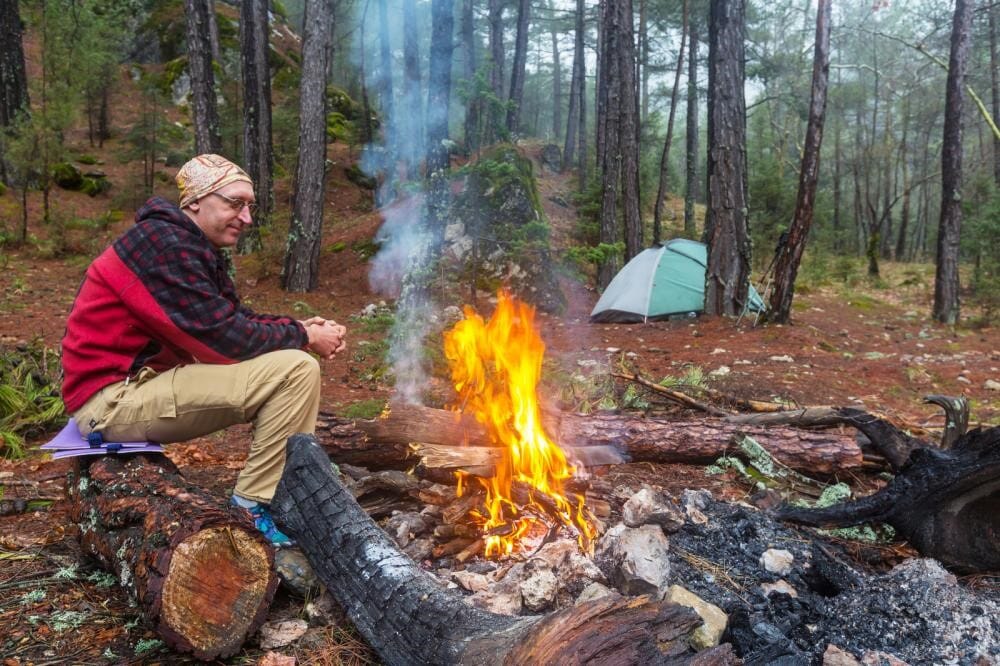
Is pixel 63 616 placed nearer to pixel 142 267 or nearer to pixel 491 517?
pixel 142 267

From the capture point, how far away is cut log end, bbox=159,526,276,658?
207 cm

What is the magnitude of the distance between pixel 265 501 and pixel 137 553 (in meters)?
0.68

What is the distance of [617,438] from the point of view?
13.9ft

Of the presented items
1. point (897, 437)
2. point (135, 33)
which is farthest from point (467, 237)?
point (135, 33)

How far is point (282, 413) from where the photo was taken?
9.57 feet

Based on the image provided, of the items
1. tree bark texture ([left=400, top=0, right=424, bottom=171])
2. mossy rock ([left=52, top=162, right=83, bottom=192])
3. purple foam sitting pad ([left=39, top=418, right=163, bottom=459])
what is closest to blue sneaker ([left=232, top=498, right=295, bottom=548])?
purple foam sitting pad ([left=39, top=418, right=163, bottom=459])

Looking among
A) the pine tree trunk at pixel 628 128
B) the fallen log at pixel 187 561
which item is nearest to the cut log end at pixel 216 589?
the fallen log at pixel 187 561

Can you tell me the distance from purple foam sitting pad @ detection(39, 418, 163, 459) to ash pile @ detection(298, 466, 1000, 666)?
1.10 meters

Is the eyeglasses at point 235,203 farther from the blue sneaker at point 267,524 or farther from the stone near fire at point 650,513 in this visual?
the stone near fire at point 650,513

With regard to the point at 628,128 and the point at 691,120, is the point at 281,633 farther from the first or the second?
the point at 691,120

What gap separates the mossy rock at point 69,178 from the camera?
53.2 feet

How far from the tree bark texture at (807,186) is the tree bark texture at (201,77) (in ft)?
34.4

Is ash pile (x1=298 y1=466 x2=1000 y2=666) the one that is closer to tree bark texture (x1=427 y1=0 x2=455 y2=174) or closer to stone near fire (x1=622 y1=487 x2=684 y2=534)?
stone near fire (x1=622 y1=487 x2=684 y2=534)

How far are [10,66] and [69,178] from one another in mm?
2820
